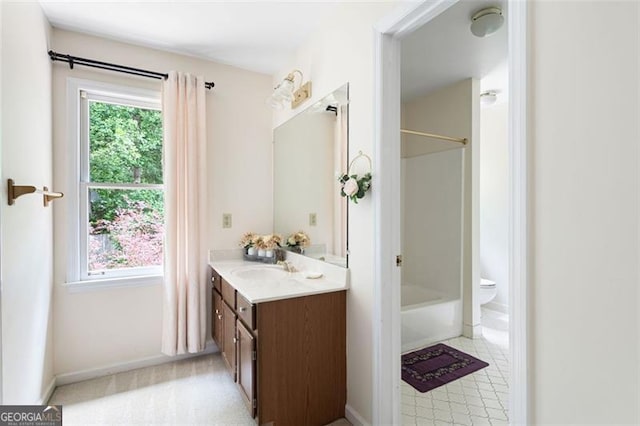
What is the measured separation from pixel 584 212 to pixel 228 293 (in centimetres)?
197

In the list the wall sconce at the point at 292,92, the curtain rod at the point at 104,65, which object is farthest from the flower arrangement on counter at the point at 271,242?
the curtain rod at the point at 104,65

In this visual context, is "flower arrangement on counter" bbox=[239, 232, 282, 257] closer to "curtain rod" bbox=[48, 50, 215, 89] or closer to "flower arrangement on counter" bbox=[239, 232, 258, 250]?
"flower arrangement on counter" bbox=[239, 232, 258, 250]

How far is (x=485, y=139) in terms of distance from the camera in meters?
3.88

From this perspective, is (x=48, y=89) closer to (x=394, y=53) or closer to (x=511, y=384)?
(x=394, y=53)

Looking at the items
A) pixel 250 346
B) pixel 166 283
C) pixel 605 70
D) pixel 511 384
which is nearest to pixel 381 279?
pixel 511 384

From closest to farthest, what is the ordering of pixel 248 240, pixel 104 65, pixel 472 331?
pixel 104 65 → pixel 248 240 → pixel 472 331

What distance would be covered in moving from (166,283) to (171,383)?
2.40 ft

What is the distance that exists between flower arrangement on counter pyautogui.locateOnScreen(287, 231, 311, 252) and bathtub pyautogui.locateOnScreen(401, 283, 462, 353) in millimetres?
1101

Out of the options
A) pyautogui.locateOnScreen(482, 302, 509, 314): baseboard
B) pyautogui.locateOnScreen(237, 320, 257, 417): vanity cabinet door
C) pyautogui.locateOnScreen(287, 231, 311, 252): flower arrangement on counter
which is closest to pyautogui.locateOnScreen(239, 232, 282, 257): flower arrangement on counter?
pyautogui.locateOnScreen(287, 231, 311, 252): flower arrangement on counter

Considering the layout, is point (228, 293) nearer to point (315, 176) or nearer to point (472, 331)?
point (315, 176)

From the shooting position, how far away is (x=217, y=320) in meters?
2.49

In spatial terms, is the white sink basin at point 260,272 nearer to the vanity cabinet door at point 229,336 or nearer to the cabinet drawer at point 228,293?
the cabinet drawer at point 228,293

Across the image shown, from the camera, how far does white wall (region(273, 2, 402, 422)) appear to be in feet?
5.55

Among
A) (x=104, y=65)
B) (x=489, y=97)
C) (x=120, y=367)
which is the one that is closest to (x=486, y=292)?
(x=489, y=97)
